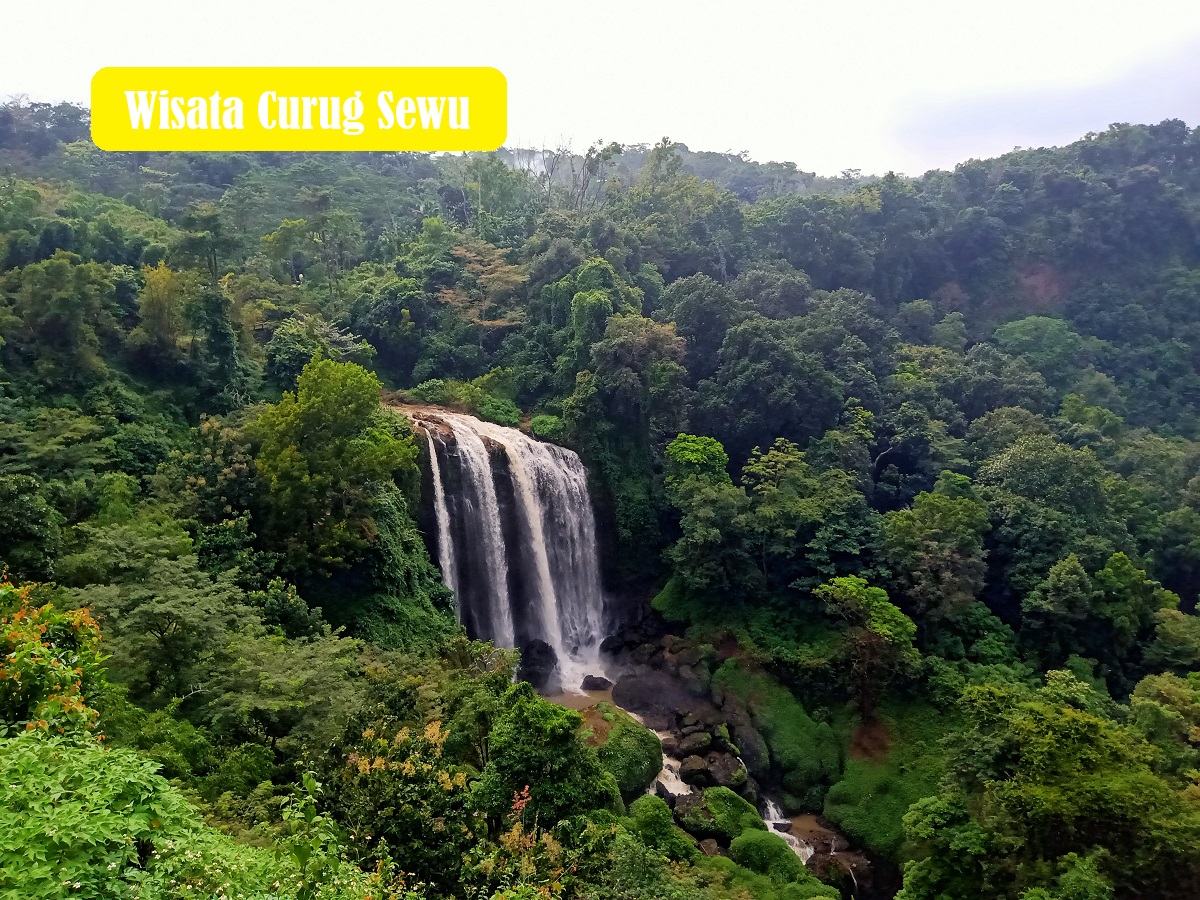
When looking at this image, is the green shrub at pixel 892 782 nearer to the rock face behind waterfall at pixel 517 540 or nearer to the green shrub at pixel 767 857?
the green shrub at pixel 767 857

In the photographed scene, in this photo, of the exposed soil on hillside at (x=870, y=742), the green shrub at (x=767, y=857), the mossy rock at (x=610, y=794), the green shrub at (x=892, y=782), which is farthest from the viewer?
the exposed soil on hillside at (x=870, y=742)

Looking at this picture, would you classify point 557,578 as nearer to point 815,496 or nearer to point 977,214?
point 815,496

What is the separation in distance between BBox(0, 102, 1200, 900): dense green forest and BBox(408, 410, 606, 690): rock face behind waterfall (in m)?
1.14

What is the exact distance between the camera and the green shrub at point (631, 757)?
44.9 ft

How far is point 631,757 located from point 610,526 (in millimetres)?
8132

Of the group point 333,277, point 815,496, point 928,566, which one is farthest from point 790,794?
point 333,277

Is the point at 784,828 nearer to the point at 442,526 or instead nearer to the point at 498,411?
the point at 442,526

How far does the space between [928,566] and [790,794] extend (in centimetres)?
632

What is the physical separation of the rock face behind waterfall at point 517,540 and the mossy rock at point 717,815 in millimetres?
5093

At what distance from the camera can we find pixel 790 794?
1582cm

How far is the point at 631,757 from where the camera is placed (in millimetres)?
14070

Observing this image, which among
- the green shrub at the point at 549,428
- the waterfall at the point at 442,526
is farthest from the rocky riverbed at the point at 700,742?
the green shrub at the point at 549,428

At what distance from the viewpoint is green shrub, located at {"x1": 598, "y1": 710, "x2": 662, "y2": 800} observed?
1369cm

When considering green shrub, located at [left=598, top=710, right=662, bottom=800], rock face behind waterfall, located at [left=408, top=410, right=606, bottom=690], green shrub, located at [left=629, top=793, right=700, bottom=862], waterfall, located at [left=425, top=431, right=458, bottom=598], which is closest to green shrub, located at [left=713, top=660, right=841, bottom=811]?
green shrub, located at [left=598, top=710, right=662, bottom=800]
